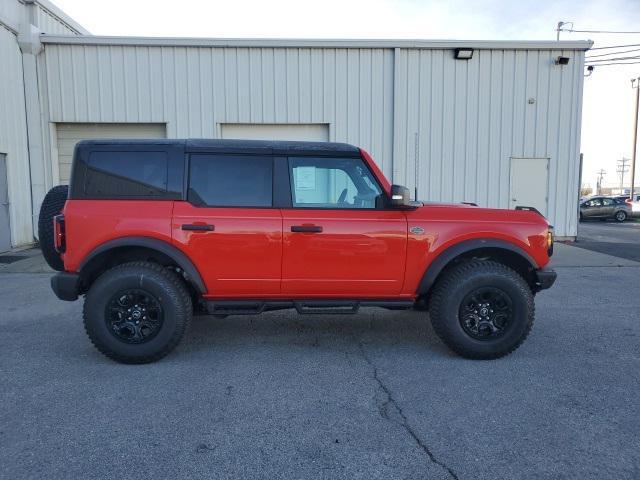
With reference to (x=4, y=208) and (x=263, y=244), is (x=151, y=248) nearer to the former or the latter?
(x=263, y=244)

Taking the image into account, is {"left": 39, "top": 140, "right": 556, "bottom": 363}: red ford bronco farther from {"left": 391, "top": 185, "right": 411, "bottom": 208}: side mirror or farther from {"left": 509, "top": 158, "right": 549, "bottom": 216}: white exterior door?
{"left": 509, "top": 158, "right": 549, "bottom": 216}: white exterior door

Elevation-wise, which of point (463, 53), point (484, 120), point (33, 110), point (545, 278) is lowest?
point (545, 278)

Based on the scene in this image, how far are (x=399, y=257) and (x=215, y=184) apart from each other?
1753 mm

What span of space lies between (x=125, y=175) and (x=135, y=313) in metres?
1.21

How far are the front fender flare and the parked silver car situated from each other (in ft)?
75.9

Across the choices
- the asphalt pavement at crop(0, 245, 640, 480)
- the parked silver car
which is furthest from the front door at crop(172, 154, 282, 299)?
the parked silver car

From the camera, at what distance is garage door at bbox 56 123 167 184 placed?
11.8 meters

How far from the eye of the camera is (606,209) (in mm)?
23750

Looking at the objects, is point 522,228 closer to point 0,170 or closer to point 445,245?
point 445,245

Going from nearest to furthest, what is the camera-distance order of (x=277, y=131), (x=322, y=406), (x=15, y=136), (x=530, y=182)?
1. (x=322, y=406)
2. (x=15, y=136)
3. (x=277, y=131)
4. (x=530, y=182)

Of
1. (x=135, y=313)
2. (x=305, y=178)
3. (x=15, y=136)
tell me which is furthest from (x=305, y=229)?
(x=15, y=136)

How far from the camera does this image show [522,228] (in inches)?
166

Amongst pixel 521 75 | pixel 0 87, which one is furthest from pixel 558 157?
pixel 0 87

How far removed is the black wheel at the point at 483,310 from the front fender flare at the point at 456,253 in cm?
14
